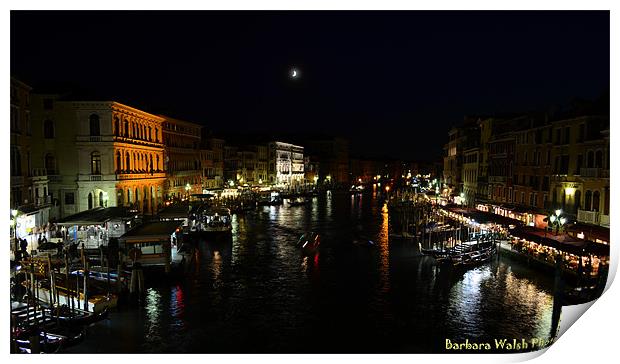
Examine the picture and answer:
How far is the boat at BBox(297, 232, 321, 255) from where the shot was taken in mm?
22108

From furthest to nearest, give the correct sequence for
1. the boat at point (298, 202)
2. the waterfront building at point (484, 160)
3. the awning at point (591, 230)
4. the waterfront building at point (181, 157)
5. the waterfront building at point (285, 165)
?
the waterfront building at point (285, 165) < the boat at point (298, 202) < the waterfront building at point (181, 157) < the waterfront building at point (484, 160) < the awning at point (591, 230)

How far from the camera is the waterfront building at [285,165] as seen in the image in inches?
2596

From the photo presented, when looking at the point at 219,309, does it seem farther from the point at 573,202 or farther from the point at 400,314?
the point at 573,202

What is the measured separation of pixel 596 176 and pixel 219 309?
14.0 metres

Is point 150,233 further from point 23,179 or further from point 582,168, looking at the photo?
point 582,168

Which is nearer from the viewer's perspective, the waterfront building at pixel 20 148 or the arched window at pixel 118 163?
the waterfront building at pixel 20 148

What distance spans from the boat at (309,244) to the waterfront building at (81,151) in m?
8.88

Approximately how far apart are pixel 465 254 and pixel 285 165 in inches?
2061

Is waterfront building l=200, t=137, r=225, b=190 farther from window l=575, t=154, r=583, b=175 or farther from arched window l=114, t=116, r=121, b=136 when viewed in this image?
window l=575, t=154, r=583, b=175

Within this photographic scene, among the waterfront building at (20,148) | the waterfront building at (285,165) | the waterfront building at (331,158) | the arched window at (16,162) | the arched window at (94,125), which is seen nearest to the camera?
the arched window at (16,162)

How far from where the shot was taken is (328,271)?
18.4 metres

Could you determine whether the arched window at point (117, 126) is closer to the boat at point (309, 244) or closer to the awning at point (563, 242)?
the boat at point (309, 244)

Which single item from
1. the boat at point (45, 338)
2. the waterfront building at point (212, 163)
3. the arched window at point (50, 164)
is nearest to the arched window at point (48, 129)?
the arched window at point (50, 164)

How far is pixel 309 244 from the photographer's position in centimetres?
2281
